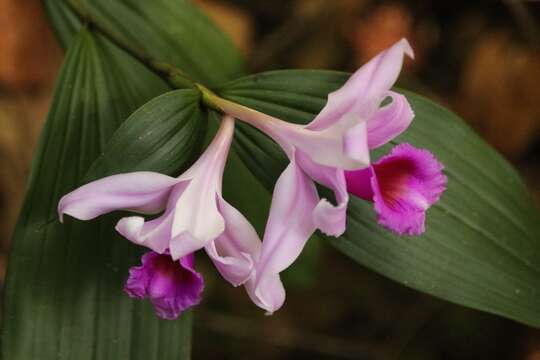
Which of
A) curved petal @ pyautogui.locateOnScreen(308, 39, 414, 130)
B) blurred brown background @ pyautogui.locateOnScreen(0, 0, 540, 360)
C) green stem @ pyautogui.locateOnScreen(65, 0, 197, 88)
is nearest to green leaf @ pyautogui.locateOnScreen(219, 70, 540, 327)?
green stem @ pyautogui.locateOnScreen(65, 0, 197, 88)

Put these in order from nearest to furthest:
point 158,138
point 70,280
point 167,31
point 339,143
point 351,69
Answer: point 339,143 → point 158,138 → point 70,280 → point 167,31 → point 351,69

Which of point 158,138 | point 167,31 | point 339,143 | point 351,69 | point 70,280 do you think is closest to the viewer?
point 339,143

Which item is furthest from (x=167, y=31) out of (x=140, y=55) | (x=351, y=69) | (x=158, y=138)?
(x=351, y=69)

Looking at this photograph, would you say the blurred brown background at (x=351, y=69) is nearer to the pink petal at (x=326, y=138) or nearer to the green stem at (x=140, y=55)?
the green stem at (x=140, y=55)

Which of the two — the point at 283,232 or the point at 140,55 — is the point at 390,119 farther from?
the point at 140,55

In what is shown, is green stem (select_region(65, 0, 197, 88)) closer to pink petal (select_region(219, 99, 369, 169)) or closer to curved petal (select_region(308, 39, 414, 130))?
pink petal (select_region(219, 99, 369, 169))

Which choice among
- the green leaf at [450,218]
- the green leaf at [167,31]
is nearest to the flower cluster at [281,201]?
the green leaf at [450,218]
